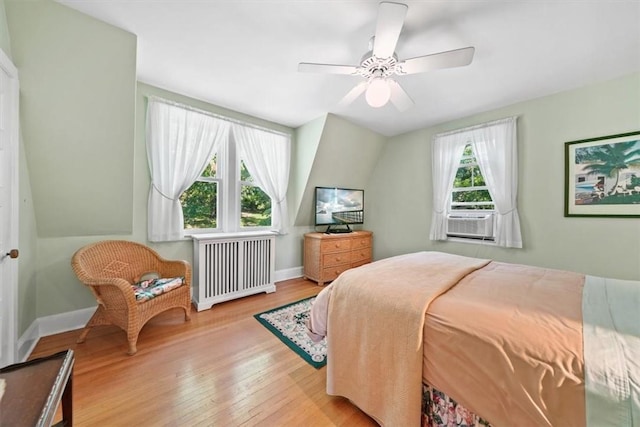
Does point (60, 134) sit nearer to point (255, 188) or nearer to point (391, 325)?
point (255, 188)

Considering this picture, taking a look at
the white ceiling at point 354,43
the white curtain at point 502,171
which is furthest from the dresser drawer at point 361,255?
the white ceiling at point 354,43

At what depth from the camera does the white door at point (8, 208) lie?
1414 mm

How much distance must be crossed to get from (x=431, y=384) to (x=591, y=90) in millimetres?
3402

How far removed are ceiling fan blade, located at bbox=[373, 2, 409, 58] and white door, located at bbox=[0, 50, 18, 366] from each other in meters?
2.24

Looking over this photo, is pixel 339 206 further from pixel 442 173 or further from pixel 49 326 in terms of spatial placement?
pixel 49 326

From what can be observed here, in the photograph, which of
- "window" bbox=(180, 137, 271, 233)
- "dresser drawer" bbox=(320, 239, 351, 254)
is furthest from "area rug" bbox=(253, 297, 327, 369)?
"window" bbox=(180, 137, 271, 233)

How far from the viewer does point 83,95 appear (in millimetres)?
1753

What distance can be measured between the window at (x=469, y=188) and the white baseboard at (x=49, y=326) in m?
4.61

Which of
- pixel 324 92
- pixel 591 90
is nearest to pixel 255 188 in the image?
pixel 324 92

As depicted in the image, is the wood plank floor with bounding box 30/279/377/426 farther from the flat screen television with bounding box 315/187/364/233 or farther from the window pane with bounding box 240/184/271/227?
the flat screen television with bounding box 315/187/364/233

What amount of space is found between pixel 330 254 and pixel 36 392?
3.09 m

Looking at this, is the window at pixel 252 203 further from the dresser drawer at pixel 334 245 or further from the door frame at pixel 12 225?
the door frame at pixel 12 225

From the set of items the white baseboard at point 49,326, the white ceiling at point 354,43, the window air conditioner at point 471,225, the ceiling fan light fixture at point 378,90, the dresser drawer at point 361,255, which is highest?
the white ceiling at point 354,43

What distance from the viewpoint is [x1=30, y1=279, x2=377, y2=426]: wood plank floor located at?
1.30 metres
